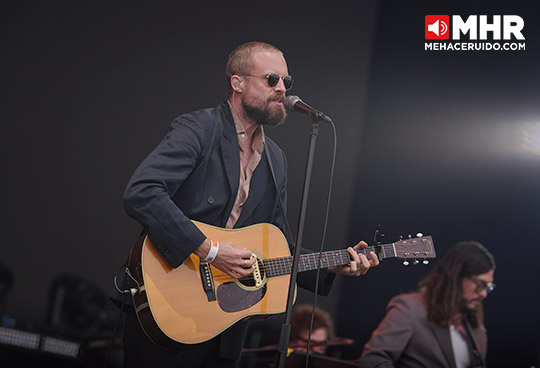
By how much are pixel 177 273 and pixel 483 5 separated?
118 inches

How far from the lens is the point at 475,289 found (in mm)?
3658

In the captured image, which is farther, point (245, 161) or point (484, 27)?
point (484, 27)

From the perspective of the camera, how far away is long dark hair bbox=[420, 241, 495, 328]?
11.5ft

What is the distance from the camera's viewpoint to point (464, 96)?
3.96 m

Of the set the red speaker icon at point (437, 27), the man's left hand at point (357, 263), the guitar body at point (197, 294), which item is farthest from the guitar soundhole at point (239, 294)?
the red speaker icon at point (437, 27)

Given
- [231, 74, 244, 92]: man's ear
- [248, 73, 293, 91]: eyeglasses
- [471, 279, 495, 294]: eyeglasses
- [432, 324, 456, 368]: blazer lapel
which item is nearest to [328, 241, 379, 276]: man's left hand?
[248, 73, 293, 91]: eyeglasses

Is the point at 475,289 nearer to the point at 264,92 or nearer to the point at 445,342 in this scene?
the point at 445,342

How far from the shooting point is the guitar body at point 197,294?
2.24 metres

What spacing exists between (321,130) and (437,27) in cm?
112

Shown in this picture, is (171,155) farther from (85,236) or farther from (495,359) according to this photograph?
(495,359)

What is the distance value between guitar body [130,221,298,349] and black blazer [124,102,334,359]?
7 centimetres

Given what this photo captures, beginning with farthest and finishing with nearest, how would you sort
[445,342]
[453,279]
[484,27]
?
[484,27]
[453,279]
[445,342]

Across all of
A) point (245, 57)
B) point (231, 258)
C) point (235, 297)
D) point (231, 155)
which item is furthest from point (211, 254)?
point (245, 57)

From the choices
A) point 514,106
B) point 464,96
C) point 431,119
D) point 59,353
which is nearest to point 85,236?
point 59,353
